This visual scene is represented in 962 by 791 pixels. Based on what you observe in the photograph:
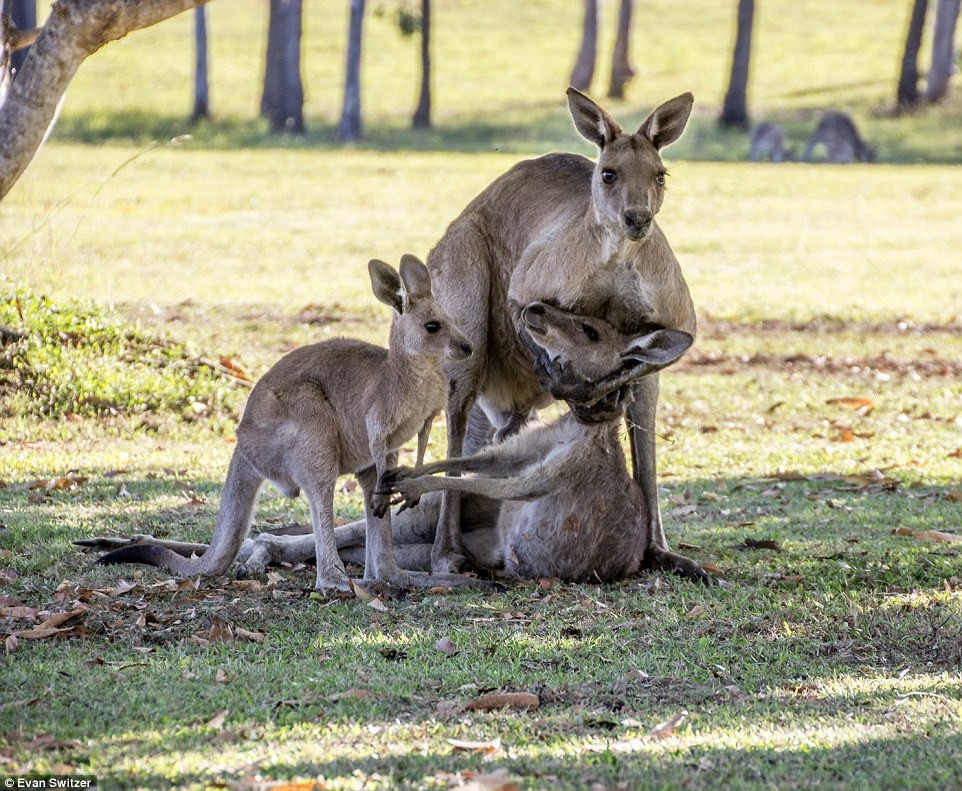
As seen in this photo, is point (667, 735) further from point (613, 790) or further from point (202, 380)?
point (202, 380)

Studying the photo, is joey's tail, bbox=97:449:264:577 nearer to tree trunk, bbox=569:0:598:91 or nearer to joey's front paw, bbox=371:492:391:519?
joey's front paw, bbox=371:492:391:519

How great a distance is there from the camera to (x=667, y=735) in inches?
144

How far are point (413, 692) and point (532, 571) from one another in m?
1.52

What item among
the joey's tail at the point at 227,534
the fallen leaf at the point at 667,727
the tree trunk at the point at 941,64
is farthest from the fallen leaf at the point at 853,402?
the tree trunk at the point at 941,64

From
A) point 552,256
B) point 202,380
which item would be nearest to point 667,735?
point 552,256

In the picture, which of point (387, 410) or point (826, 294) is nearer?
point (387, 410)

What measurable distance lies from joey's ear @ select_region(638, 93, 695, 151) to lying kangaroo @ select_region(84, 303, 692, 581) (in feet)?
2.53

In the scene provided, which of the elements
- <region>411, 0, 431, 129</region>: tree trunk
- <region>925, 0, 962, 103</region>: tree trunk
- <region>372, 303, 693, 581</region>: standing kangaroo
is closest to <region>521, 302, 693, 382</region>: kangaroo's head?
<region>372, 303, 693, 581</region>: standing kangaroo

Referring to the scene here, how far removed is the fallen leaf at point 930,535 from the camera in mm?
6094

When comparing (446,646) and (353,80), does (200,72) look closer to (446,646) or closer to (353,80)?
(353,80)

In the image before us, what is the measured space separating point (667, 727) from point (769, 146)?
25.0 m

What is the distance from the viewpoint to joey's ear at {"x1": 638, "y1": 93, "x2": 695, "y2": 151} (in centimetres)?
523

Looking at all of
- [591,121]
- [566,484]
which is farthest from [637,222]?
[566,484]

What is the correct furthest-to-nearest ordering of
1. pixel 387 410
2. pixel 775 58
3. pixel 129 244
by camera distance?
pixel 775 58 → pixel 129 244 → pixel 387 410
